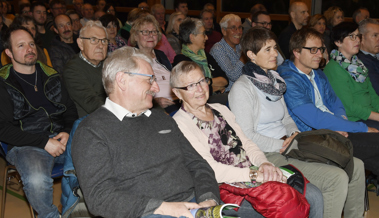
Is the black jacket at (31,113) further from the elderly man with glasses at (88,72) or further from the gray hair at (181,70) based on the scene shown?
the gray hair at (181,70)

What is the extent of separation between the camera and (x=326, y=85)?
2.88 m

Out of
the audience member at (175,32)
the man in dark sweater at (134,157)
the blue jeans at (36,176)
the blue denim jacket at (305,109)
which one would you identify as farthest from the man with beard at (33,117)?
the audience member at (175,32)

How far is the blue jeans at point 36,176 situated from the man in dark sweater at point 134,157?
2.65 ft

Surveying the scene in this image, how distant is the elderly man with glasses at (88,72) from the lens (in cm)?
271

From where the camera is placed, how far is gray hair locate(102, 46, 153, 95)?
1.69 metres

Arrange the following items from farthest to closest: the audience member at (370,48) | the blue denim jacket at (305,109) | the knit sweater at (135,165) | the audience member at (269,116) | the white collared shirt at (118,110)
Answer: the audience member at (370,48) → the blue denim jacket at (305,109) → the audience member at (269,116) → the white collared shirt at (118,110) → the knit sweater at (135,165)

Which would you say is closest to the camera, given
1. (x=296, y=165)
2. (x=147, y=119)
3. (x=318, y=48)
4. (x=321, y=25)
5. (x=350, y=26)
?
(x=147, y=119)

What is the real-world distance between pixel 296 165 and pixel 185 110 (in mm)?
803

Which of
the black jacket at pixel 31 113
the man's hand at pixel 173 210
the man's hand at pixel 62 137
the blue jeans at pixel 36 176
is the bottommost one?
the blue jeans at pixel 36 176

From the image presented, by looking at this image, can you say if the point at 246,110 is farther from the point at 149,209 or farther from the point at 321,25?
the point at 321,25

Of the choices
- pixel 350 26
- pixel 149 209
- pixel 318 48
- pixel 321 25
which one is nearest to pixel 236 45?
pixel 350 26

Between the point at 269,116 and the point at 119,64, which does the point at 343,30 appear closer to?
the point at 269,116

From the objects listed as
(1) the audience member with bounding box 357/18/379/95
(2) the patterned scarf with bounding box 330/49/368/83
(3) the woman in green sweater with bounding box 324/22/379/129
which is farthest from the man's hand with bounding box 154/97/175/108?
(1) the audience member with bounding box 357/18/379/95

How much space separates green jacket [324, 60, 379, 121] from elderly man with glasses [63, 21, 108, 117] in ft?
6.40
